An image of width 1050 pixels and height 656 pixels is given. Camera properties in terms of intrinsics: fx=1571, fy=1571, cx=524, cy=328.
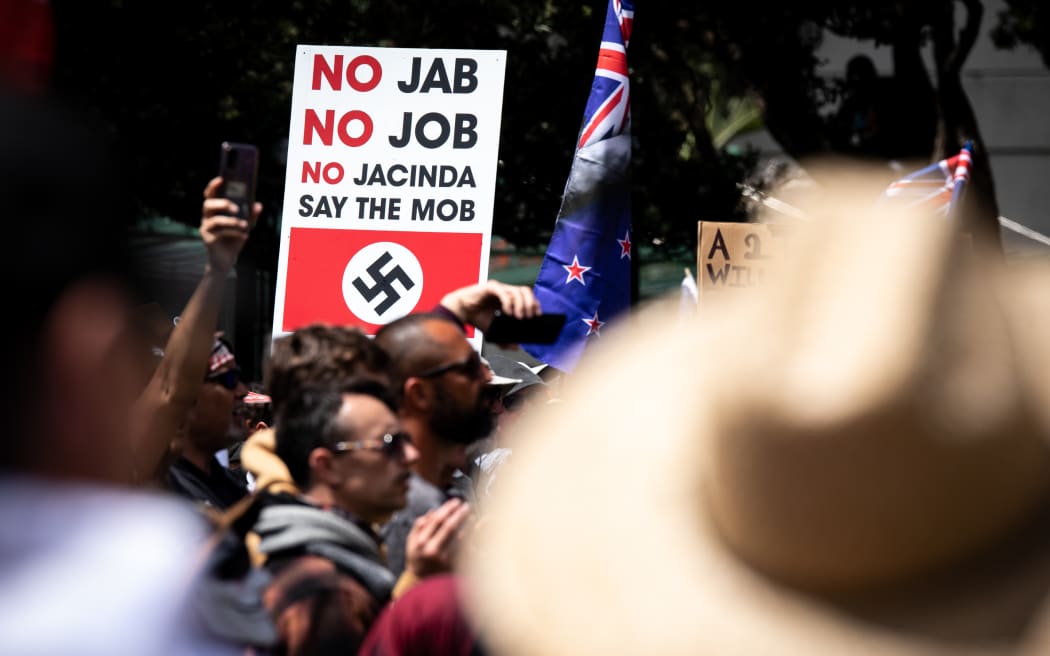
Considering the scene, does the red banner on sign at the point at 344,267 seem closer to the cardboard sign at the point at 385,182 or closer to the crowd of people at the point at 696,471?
the cardboard sign at the point at 385,182

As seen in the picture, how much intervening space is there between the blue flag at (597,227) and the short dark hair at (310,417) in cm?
247

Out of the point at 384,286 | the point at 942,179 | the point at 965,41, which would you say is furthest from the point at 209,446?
the point at 965,41

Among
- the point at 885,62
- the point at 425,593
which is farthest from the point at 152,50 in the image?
the point at 885,62

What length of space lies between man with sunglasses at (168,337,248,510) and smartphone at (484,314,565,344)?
805mm

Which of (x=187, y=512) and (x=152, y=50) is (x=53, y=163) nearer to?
(x=187, y=512)

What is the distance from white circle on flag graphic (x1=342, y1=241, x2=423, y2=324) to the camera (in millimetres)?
6105

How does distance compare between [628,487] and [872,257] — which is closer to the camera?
[872,257]

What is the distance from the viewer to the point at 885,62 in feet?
85.4

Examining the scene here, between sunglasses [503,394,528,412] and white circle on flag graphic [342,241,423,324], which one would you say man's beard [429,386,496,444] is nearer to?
white circle on flag graphic [342,241,423,324]

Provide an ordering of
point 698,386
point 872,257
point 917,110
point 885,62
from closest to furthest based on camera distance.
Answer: point 872,257
point 698,386
point 917,110
point 885,62

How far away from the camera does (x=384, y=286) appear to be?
614cm

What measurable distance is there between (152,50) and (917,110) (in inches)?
278

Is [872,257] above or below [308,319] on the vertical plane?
above

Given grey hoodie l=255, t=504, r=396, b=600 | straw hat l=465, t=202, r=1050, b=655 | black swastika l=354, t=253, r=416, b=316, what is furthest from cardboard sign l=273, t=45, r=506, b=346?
straw hat l=465, t=202, r=1050, b=655
